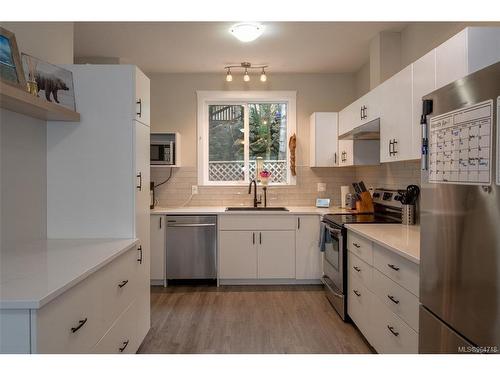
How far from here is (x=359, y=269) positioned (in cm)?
265

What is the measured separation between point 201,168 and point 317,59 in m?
1.97

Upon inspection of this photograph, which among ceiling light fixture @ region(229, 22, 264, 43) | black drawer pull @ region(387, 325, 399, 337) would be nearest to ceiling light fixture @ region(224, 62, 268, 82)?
ceiling light fixture @ region(229, 22, 264, 43)

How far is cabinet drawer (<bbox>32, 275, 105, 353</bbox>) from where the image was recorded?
1174 millimetres

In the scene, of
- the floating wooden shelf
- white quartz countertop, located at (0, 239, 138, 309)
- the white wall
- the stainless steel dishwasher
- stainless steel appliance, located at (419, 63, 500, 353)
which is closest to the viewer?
stainless steel appliance, located at (419, 63, 500, 353)

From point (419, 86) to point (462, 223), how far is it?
1233 mm

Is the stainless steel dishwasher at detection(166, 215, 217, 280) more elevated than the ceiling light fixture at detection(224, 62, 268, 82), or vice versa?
the ceiling light fixture at detection(224, 62, 268, 82)

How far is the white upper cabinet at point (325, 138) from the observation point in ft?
13.9

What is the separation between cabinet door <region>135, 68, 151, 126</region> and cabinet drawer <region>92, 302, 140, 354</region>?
1.24m

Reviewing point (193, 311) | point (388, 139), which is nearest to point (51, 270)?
point (193, 311)

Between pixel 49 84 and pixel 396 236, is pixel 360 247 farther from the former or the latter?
pixel 49 84

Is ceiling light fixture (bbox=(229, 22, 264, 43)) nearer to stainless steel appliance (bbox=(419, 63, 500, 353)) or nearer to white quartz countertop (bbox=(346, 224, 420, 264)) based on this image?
white quartz countertop (bbox=(346, 224, 420, 264))

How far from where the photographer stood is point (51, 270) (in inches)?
57.4

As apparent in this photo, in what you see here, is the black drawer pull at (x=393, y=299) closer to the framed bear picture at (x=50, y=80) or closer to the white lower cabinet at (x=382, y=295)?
the white lower cabinet at (x=382, y=295)

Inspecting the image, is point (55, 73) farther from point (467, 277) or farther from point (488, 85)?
point (467, 277)
